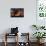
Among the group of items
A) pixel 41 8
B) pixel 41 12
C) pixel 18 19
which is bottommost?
pixel 18 19

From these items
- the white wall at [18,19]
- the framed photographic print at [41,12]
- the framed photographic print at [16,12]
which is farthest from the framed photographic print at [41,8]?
the framed photographic print at [16,12]

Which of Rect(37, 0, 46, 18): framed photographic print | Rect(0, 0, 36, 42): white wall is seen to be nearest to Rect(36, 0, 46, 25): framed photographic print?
Rect(37, 0, 46, 18): framed photographic print

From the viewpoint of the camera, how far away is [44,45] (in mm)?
6254

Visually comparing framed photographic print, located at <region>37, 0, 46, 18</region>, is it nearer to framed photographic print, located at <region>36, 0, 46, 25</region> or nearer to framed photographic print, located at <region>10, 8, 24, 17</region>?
framed photographic print, located at <region>36, 0, 46, 25</region>

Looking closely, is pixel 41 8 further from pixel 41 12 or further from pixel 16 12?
pixel 16 12

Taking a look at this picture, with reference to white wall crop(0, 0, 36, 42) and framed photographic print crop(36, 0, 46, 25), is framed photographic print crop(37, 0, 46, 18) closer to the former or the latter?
framed photographic print crop(36, 0, 46, 25)

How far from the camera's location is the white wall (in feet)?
22.4

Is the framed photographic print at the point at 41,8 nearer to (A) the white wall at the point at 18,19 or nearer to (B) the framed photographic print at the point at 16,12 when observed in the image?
(A) the white wall at the point at 18,19

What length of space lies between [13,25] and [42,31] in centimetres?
128

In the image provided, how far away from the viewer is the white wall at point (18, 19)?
22.4 feet

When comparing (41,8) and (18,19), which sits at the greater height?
(41,8)

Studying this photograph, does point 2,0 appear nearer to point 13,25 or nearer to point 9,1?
point 9,1

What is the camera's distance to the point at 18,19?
271 inches

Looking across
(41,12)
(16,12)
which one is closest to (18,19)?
(16,12)
